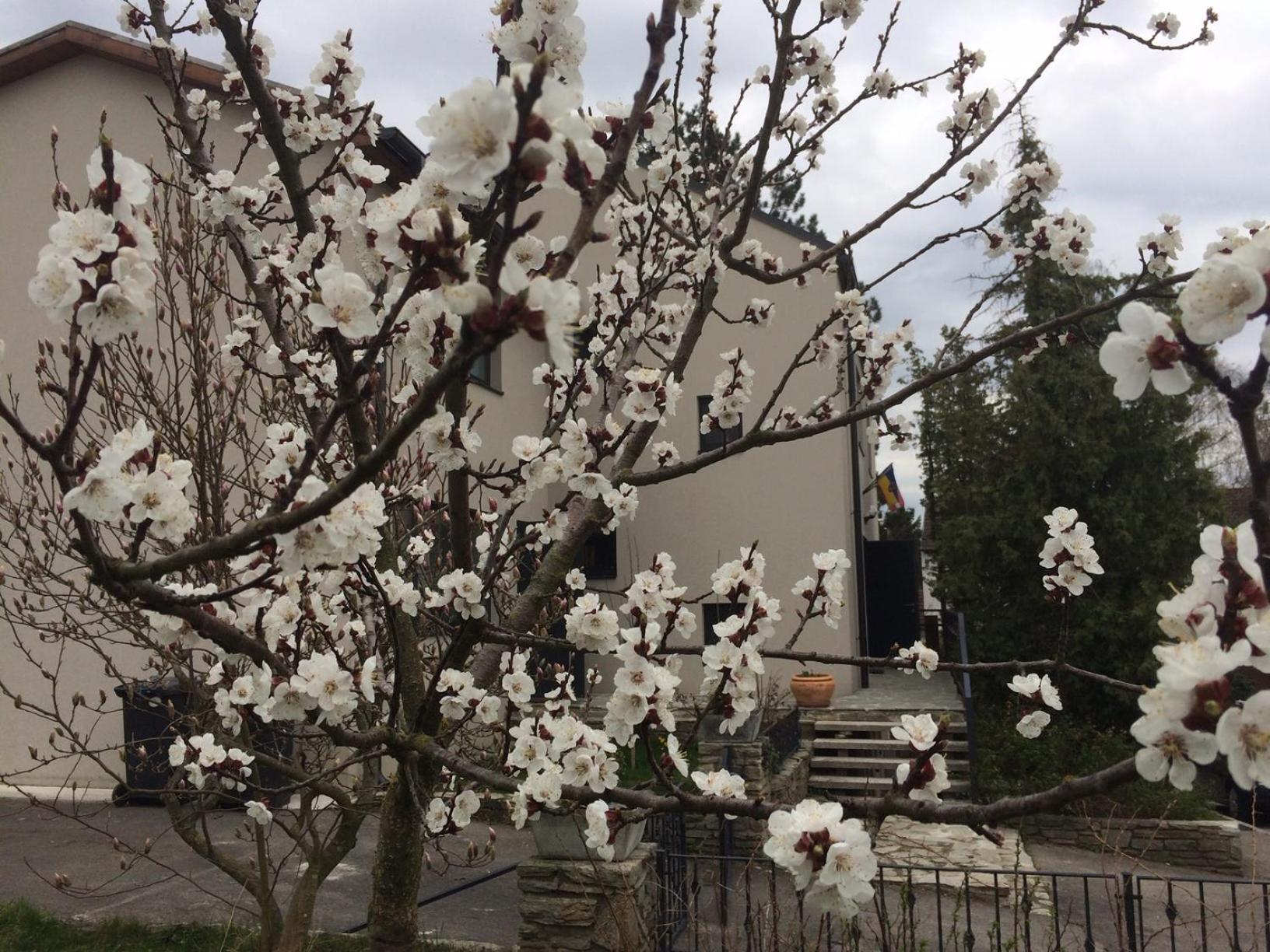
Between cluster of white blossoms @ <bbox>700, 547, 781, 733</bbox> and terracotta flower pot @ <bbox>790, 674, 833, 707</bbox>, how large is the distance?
8.02 m

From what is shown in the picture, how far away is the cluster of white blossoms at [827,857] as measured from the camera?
1557 mm

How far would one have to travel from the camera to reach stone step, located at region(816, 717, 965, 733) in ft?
33.9

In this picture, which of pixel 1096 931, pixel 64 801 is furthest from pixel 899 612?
pixel 64 801

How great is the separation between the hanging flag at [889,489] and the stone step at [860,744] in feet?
22.7

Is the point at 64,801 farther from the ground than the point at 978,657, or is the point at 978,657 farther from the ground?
the point at 978,657

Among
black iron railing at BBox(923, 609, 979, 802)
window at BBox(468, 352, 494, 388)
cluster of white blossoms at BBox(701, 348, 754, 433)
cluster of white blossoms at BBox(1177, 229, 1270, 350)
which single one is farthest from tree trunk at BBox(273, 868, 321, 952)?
window at BBox(468, 352, 494, 388)

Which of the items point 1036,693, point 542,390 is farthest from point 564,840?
point 542,390

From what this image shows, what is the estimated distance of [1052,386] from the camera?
11492mm

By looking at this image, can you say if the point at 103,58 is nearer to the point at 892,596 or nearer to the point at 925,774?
the point at 925,774

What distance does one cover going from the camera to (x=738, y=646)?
110 inches

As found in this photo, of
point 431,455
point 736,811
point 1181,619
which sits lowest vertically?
point 736,811

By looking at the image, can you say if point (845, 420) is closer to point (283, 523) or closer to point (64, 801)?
point (283, 523)

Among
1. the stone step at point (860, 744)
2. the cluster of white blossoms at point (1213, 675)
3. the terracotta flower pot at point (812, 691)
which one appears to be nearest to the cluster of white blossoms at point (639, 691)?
the cluster of white blossoms at point (1213, 675)

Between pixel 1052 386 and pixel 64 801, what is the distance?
11730 millimetres
